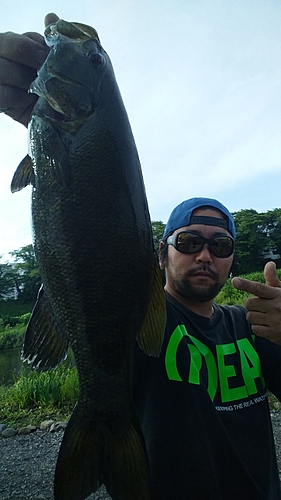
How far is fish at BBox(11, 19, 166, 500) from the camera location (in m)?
1.41

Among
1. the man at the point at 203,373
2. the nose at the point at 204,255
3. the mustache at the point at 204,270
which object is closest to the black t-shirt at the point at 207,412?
the man at the point at 203,373

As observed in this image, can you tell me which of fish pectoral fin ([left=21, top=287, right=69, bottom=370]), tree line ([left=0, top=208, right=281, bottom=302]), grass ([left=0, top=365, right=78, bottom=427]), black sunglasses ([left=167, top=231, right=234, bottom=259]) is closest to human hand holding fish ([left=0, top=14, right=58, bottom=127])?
fish pectoral fin ([left=21, top=287, right=69, bottom=370])

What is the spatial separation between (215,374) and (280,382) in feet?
1.51

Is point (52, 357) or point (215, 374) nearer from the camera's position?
point (52, 357)

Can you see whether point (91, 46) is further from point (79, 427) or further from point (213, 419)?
point (213, 419)

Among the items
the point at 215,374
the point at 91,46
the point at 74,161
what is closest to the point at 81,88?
the point at 91,46

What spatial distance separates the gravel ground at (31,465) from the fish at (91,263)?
10.1 ft

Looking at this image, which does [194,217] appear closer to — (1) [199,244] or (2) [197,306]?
(1) [199,244]

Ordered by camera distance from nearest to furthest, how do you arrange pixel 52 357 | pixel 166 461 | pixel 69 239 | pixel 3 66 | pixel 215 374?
pixel 69 239
pixel 52 357
pixel 3 66
pixel 166 461
pixel 215 374

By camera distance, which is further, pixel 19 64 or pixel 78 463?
pixel 19 64

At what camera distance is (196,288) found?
2.58 meters

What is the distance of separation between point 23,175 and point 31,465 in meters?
4.60

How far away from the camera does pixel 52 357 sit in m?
1.52

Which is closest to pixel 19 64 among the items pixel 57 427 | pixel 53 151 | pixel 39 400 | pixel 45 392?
pixel 53 151
